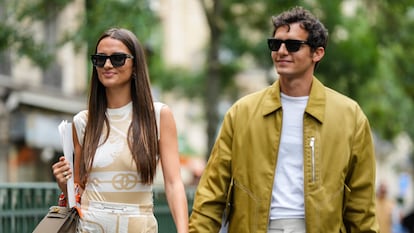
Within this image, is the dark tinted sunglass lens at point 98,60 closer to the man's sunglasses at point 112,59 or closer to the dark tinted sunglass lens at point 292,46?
the man's sunglasses at point 112,59

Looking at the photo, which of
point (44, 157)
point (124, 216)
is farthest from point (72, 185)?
point (44, 157)

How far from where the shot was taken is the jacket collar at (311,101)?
662cm

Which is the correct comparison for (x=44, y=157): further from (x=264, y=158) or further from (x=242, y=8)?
(x=264, y=158)

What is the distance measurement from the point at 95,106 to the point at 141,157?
0.38 metres

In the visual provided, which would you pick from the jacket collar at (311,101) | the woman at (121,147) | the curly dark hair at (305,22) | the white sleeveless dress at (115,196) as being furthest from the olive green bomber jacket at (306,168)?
the white sleeveless dress at (115,196)

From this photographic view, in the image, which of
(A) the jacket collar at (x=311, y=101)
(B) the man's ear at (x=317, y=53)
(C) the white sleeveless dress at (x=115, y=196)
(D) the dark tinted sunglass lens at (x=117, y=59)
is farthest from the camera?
(B) the man's ear at (x=317, y=53)

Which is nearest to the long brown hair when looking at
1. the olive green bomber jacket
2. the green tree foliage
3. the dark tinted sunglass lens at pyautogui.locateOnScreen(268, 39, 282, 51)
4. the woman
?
the woman

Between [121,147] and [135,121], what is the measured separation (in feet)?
0.55

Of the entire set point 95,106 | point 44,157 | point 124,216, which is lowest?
point 44,157

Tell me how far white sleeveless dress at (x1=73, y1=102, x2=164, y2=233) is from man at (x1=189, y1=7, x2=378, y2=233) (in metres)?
0.67

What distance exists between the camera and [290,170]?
656 centimetres

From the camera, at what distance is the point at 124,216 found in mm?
5918

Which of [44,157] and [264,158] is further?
[44,157]

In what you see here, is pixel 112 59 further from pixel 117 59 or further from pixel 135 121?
pixel 135 121
